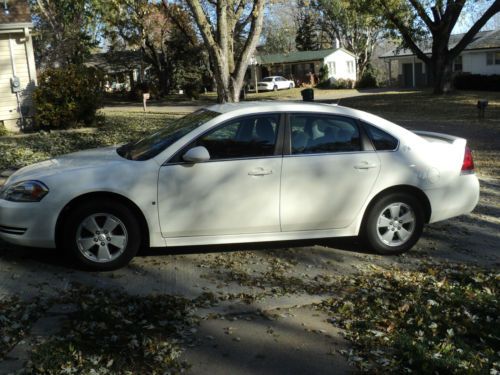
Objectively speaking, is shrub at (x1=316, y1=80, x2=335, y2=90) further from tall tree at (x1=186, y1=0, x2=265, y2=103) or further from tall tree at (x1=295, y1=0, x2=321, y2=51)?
tall tree at (x1=186, y1=0, x2=265, y2=103)

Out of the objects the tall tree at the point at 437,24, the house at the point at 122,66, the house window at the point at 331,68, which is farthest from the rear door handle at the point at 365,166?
the house window at the point at 331,68

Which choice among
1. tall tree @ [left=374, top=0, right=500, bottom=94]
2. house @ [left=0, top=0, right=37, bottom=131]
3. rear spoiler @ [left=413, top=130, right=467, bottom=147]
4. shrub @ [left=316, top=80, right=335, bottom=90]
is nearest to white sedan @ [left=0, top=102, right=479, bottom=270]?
rear spoiler @ [left=413, top=130, right=467, bottom=147]

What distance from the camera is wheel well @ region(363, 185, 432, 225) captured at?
19.3 feet

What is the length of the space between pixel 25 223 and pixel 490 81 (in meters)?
38.7

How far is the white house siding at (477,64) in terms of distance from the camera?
155 feet

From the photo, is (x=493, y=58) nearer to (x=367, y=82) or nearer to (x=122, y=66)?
(x=367, y=82)

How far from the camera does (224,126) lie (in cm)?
569

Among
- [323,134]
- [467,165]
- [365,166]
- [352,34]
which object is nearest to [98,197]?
[323,134]

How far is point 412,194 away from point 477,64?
46624 millimetres

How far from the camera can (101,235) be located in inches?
211

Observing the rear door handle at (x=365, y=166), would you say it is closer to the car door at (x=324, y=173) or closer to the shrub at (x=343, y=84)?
the car door at (x=324, y=173)

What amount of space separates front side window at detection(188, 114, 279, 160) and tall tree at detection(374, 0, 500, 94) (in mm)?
26428

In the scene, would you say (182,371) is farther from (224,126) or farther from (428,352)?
(224,126)

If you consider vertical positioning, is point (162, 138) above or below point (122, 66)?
below
